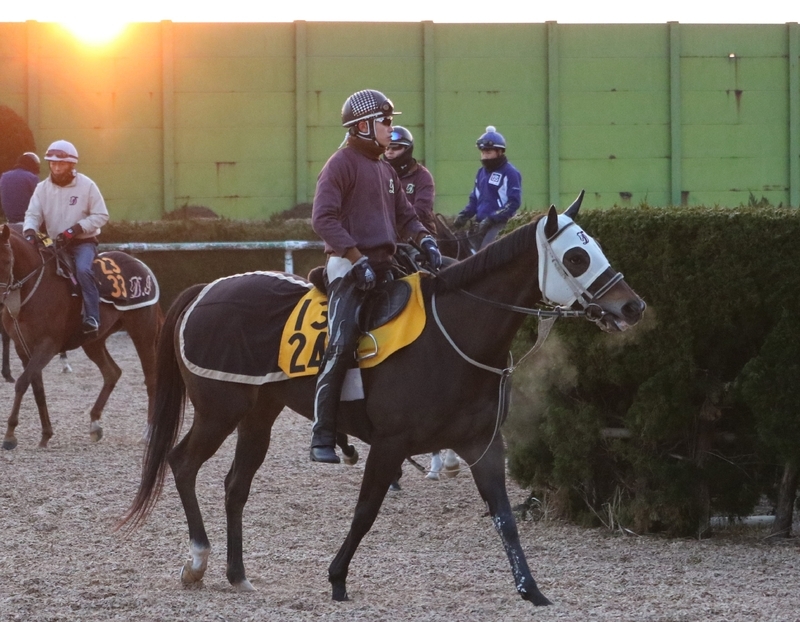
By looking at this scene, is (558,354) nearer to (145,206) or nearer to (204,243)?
(204,243)

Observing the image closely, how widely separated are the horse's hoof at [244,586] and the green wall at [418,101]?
17.3 metres

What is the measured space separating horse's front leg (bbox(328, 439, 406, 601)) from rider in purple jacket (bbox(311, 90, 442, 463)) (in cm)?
21

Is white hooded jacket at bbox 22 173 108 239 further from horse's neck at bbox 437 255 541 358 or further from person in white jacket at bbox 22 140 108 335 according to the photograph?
horse's neck at bbox 437 255 541 358

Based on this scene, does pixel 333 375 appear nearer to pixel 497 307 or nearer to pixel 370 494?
pixel 370 494

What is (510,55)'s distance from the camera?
2355cm

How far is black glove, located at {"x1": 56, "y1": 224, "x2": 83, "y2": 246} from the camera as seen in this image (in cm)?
1077

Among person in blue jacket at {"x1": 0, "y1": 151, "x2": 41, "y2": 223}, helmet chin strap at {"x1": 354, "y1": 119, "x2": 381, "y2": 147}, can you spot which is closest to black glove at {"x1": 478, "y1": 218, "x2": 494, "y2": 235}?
helmet chin strap at {"x1": 354, "y1": 119, "x2": 381, "y2": 147}

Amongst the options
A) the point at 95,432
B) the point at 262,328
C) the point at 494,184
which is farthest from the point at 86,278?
the point at 262,328

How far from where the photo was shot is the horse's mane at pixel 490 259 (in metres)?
5.73

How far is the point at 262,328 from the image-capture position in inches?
250

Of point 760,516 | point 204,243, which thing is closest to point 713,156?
point 204,243

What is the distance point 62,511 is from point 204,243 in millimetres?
11105

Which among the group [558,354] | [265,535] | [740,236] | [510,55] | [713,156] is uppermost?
[510,55]

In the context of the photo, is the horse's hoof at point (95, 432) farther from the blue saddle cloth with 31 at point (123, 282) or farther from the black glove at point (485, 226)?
the black glove at point (485, 226)
